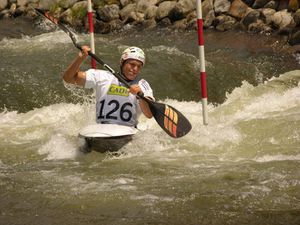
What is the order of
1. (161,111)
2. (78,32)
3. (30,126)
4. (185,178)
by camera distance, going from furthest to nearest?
(78,32)
(30,126)
(161,111)
(185,178)

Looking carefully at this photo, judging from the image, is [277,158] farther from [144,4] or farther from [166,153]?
[144,4]

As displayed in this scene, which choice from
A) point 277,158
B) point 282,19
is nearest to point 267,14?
point 282,19

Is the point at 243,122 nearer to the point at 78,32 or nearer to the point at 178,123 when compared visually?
the point at 178,123

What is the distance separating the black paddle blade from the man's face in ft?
1.24

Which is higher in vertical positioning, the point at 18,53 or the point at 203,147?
the point at 18,53

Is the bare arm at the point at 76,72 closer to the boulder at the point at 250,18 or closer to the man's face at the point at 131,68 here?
the man's face at the point at 131,68

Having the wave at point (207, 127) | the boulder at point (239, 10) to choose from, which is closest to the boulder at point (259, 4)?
the boulder at point (239, 10)

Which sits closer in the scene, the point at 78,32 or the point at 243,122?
the point at 243,122

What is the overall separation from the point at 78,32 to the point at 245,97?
28.8ft

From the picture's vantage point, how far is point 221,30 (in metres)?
13.7

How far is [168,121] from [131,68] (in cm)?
65

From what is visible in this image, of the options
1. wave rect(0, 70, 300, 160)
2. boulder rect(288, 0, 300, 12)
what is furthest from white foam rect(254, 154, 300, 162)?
boulder rect(288, 0, 300, 12)

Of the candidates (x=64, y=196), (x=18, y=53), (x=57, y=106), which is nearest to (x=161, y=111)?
(x=64, y=196)

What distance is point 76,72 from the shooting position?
17.9ft
